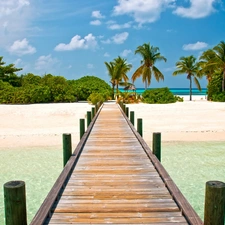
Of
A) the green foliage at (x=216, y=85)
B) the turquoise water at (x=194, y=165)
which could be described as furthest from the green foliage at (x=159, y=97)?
the turquoise water at (x=194, y=165)

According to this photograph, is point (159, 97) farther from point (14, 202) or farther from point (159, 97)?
point (14, 202)

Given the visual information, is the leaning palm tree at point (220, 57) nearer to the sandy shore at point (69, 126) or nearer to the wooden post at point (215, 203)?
the sandy shore at point (69, 126)

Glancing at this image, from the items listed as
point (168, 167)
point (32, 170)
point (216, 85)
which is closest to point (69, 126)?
point (32, 170)

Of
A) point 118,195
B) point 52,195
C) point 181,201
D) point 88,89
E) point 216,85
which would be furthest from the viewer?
point 216,85

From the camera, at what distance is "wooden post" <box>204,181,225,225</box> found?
3297 mm

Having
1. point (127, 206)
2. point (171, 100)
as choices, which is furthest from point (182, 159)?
point (171, 100)

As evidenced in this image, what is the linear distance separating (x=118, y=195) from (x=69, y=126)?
1400cm

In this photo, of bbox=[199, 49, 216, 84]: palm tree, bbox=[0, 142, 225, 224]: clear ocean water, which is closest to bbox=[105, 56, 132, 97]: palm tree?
bbox=[199, 49, 216, 84]: palm tree

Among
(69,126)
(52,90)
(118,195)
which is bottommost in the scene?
(69,126)

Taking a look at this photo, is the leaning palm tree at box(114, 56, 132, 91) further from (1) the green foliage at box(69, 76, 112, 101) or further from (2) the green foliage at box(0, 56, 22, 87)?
(2) the green foliage at box(0, 56, 22, 87)

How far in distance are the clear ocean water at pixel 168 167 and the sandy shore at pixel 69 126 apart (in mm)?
1379

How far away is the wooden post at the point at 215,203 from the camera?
3.30 meters

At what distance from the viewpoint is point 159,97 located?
33.7 meters

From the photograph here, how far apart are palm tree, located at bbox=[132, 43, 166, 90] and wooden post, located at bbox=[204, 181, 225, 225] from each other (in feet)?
124
